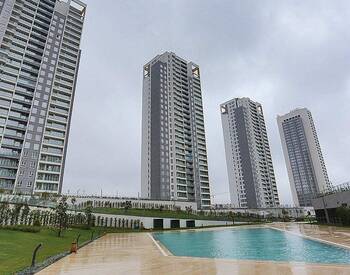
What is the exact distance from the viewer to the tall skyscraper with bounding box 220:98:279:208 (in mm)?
137250

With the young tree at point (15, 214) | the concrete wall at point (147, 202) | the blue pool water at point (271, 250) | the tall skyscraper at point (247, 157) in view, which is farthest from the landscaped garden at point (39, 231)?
the tall skyscraper at point (247, 157)

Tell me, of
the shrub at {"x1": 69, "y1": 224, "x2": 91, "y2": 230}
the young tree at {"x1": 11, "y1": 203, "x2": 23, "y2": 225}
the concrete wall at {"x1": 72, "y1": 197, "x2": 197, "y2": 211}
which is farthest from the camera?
the concrete wall at {"x1": 72, "y1": 197, "x2": 197, "y2": 211}

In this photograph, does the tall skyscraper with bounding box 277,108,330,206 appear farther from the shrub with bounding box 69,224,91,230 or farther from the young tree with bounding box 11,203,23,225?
the young tree with bounding box 11,203,23,225

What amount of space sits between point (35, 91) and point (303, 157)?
144 meters

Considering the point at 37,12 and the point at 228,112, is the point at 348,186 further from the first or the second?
the point at 228,112

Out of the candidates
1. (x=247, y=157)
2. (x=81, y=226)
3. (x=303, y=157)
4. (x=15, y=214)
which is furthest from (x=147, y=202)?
(x=303, y=157)

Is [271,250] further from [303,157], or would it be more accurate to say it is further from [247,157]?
[303,157]

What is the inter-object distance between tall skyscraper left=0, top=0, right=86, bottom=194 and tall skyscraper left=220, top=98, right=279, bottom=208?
302 feet

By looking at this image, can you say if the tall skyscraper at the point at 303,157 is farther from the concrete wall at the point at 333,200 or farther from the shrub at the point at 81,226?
the shrub at the point at 81,226

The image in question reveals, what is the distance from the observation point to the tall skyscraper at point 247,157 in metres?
137

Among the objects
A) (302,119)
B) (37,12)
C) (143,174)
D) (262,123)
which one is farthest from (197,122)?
(302,119)

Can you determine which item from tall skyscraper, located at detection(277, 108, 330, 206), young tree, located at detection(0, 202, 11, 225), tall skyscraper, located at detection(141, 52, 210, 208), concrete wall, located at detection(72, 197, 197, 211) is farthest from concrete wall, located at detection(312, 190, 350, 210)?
tall skyscraper, located at detection(277, 108, 330, 206)

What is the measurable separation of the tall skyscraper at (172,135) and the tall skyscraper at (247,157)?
37.6 m

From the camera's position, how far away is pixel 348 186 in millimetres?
44625
